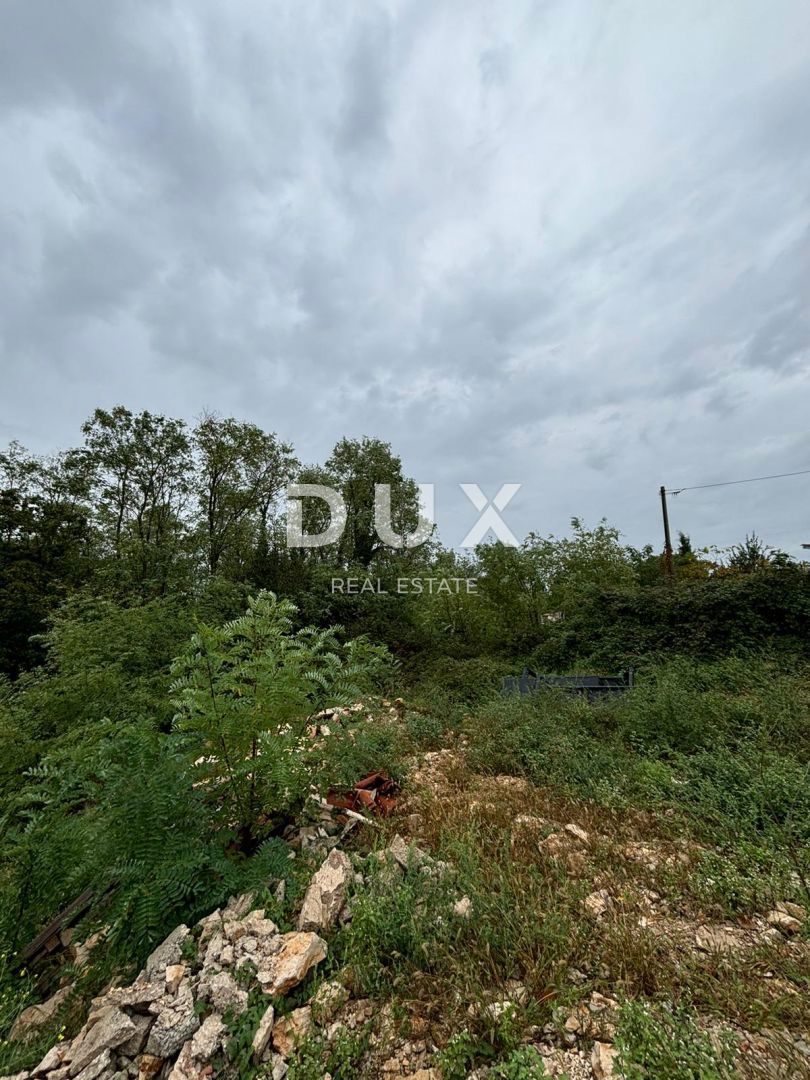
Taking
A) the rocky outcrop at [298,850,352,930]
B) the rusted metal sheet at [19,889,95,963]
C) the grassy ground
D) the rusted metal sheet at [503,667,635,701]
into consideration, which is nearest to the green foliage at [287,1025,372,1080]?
the grassy ground

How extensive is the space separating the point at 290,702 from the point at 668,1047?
2.04 m

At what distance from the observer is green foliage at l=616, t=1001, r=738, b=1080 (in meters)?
1.26

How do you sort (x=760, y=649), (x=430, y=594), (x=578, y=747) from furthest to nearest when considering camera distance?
(x=430, y=594) < (x=760, y=649) < (x=578, y=747)

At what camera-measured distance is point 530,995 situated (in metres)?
1.58

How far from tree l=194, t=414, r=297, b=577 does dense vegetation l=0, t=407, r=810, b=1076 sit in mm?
62

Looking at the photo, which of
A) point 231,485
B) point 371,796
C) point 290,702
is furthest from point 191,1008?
point 231,485

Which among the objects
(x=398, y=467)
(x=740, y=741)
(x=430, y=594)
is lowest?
(x=740, y=741)

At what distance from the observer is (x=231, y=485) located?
11422mm

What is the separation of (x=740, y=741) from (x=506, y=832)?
2733 mm

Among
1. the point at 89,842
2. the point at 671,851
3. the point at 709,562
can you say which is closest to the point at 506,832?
the point at 671,851

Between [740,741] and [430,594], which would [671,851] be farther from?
[430,594]

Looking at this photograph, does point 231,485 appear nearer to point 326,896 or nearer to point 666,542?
point 326,896

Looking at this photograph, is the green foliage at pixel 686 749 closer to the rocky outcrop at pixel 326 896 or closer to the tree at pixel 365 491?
the rocky outcrop at pixel 326 896

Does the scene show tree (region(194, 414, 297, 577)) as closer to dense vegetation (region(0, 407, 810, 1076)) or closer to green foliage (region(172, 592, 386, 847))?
dense vegetation (region(0, 407, 810, 1076))
